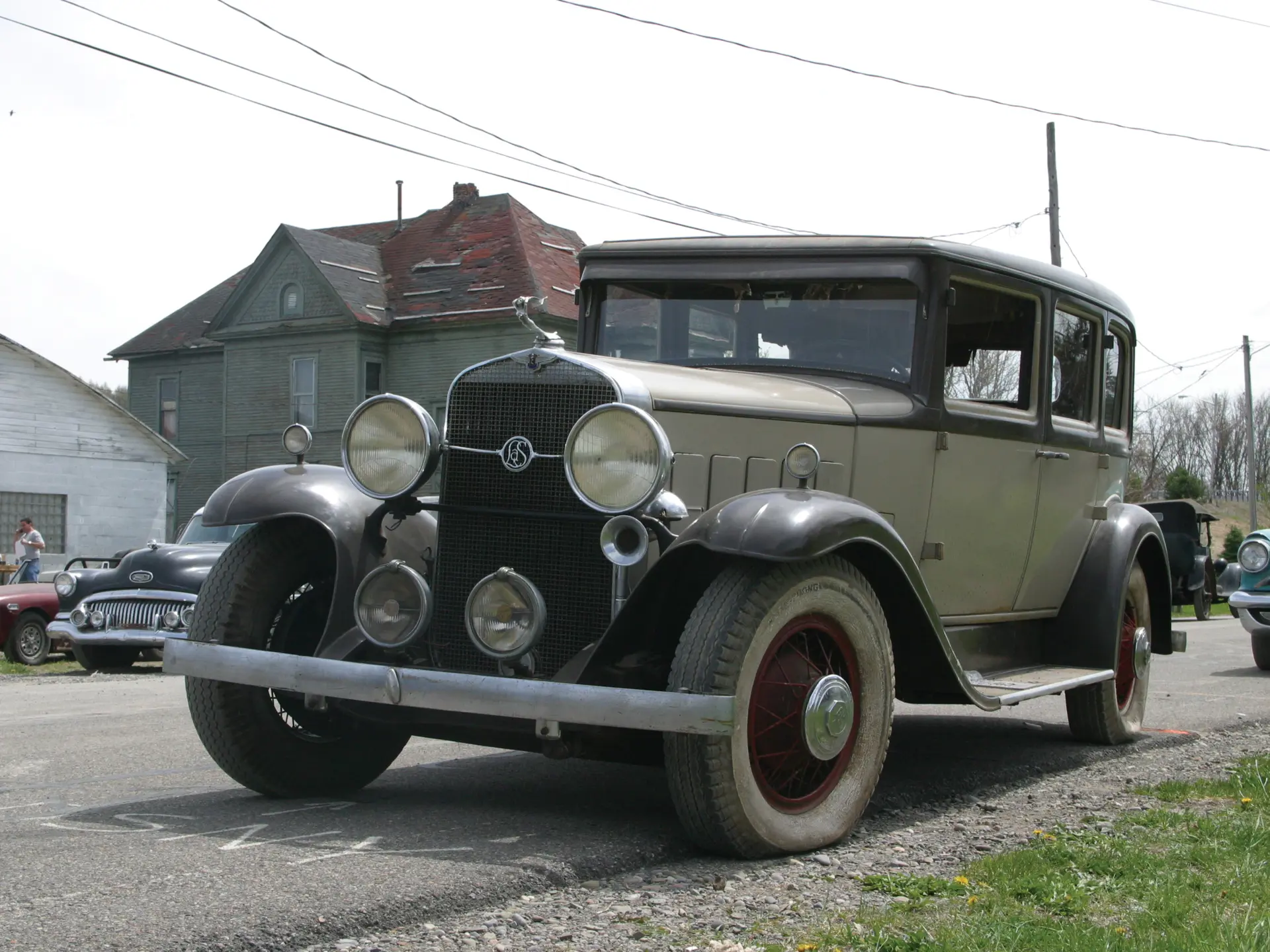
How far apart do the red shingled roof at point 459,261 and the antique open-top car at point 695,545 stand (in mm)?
23280

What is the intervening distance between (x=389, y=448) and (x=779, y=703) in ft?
5.37

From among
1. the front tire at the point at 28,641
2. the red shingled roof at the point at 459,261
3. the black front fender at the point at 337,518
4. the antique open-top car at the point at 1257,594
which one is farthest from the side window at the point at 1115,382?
the red shingled roof at the point at 459,261

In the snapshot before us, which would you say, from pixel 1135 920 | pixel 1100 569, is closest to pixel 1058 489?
pixel 1100 569

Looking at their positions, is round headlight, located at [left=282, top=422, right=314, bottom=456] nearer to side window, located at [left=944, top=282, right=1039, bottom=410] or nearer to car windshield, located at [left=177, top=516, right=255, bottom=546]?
side window, located at [left=944, top=282, right=1039, bottom=410]

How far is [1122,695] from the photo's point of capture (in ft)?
24.6

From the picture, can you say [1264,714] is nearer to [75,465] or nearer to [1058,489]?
[1058,489]

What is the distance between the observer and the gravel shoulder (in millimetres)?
3514

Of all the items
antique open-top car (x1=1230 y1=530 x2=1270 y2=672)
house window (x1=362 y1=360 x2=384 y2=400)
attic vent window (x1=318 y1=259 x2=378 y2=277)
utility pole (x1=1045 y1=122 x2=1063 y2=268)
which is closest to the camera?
antique open-top car (x1=1230 y1=530 x2=1270 y2=672)

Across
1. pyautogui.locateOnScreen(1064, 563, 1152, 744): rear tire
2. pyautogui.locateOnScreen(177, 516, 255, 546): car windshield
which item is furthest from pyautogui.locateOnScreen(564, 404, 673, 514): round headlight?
pyautogui.locateOnScreen(177, 516, 255, 546): car windshield

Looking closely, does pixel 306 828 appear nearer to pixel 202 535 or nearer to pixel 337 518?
pixel 337 518

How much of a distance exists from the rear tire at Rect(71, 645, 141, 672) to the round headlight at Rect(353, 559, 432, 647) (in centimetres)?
840

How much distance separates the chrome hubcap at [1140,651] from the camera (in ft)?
24.5

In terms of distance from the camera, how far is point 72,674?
12.9m

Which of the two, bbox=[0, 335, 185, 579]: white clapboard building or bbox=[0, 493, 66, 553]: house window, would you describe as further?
bbox=[0, 335, 185, 579]: white clapboard building
